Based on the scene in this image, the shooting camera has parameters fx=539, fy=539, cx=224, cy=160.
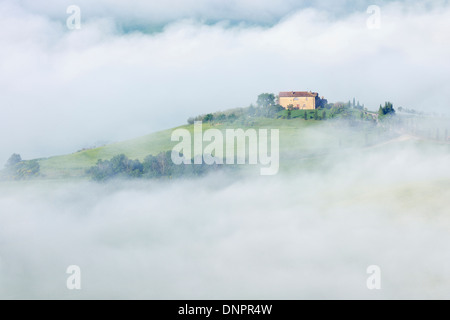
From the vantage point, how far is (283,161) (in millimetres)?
96625

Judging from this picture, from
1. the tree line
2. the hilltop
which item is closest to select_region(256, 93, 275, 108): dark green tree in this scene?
the hilltop

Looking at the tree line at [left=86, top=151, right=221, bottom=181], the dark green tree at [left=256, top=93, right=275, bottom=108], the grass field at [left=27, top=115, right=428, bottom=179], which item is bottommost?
the tree line at [left=86, top=151, right=221, bottom=181]

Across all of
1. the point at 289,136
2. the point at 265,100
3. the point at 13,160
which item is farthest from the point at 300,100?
the point at 13,160

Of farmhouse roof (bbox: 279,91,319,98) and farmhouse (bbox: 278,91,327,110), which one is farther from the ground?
farmhouse roof (bbox: 279,91,319,98)

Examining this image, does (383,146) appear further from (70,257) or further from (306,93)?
(70,257)

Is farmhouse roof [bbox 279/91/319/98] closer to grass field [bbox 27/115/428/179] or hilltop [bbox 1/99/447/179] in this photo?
hilltop [bbox 1/99/447/179]

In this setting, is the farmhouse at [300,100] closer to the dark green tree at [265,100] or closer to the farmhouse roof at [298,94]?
the farmhouse roof at [298,94]

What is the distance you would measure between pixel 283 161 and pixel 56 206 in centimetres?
3945

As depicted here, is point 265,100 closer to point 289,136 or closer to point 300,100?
point 300,100

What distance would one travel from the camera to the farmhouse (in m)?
130

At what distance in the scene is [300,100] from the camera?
5143 inches

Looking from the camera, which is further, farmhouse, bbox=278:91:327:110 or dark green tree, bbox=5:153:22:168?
farmhouse, bbox=278:91:327:110

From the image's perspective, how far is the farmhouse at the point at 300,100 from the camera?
130 m

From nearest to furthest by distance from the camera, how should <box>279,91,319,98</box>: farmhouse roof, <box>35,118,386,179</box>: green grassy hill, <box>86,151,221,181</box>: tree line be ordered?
<box>86,151,221,181</box>: tree line → <box>35,118,386,179</box>: green grassy hill → <box>279,91,319,98</box>: farmhouse roof
